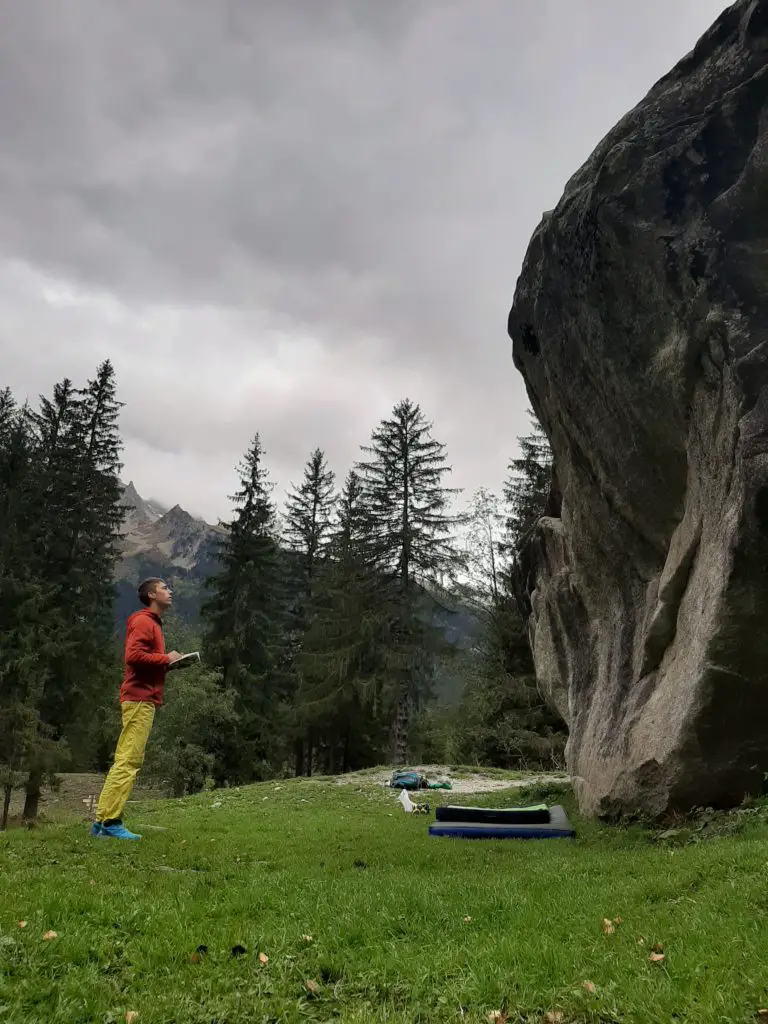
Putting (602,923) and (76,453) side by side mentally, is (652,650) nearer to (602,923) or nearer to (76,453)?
(602,923)

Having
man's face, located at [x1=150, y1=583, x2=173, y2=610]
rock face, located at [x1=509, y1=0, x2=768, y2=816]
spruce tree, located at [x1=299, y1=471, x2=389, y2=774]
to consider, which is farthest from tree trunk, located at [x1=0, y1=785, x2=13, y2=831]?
rock face, located at [x1=509, y1=0, x2=768, y2=816]

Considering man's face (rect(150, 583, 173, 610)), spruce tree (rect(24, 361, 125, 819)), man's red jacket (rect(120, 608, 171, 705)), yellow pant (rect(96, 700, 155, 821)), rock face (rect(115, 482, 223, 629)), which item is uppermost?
rock face (rect(115, 482, 223, 629))

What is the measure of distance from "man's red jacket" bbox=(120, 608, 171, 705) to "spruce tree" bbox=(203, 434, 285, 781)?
24667mm

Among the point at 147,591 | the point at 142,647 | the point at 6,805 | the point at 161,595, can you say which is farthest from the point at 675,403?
Result: the point at 6,805

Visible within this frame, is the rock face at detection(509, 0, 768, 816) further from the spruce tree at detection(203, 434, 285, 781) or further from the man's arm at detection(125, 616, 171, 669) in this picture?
the spruce tree at detection(203, 434, 285, 781)

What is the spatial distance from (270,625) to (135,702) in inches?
1147

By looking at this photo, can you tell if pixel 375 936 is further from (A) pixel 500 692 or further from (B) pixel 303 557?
(B) pixel 303 557

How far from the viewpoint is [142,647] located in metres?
8.66

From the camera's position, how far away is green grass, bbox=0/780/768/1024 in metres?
3.58

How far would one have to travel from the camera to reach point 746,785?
364 inches

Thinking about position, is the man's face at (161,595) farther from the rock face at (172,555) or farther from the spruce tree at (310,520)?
the rock face at (172,555)

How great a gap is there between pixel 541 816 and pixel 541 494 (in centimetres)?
2325

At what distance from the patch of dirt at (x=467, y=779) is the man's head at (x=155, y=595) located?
44.6 feet

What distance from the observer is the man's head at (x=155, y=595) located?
9.02 m
